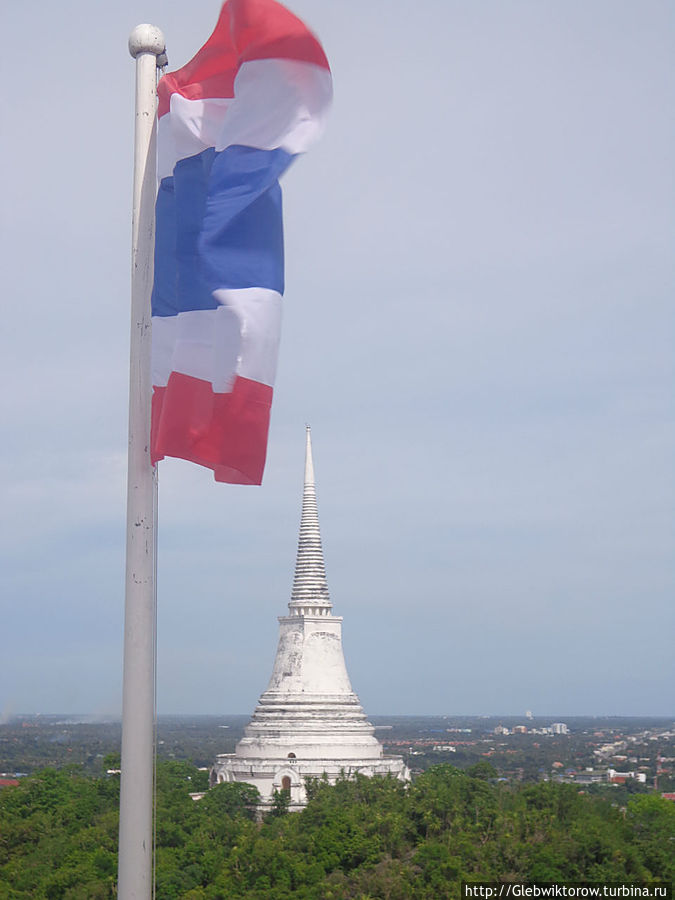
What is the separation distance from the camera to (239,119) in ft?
47.5

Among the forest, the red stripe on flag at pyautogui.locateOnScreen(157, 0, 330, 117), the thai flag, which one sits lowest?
the forest

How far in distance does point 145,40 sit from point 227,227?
288cm

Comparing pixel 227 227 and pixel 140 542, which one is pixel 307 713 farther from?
pixel 227 227

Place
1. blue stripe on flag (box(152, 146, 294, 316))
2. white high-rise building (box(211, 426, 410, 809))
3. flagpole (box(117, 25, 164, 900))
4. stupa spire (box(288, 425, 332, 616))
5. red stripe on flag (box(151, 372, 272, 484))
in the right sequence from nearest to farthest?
flagpole (box(117, 25, 164, 900)), red stripe on flag (box(151, 372, 272, 484)), blue stripe on flag (box(152, 146, 294, 316)), white high-rise building (box(211, 426, 410, 809)), stupa spire (box(288, 425, 332, 616))

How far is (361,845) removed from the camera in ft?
121

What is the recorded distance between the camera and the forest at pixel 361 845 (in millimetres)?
33156

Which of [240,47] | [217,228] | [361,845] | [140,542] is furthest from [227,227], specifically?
[361,845]

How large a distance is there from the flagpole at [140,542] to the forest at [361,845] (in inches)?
777

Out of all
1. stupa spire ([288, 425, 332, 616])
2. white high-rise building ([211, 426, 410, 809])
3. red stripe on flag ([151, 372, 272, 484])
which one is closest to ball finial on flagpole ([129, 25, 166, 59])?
red stripe on flag ([151, 372, 272, 484])

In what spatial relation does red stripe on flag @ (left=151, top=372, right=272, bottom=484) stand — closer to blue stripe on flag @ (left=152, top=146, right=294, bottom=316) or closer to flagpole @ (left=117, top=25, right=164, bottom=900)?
flagpole @ (left=117, top=25, right=164, bottom=900)

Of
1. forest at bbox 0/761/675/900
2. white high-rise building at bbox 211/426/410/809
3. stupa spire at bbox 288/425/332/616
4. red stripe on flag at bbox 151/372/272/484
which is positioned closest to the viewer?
red stripe on flag at bbox 151/372/272/484

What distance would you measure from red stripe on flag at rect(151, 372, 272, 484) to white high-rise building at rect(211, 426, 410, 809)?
4414cm

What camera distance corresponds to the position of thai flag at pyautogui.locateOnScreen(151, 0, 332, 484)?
13.9 metres

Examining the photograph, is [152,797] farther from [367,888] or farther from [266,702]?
[266,702]
